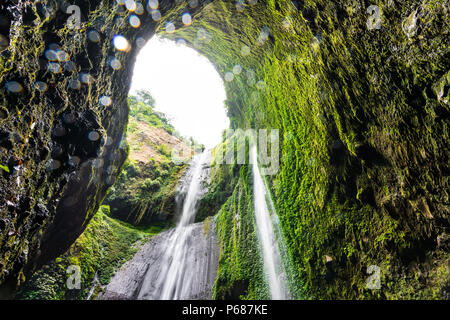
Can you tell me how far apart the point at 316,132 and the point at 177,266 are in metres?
7.63

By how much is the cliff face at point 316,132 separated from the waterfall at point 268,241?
2.22 feet

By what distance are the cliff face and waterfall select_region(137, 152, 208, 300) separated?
215 cm

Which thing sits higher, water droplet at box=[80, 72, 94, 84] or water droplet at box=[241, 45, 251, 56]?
water droplet at box=[241, 45, 251, 56]

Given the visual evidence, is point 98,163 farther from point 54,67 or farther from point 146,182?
point 146,182

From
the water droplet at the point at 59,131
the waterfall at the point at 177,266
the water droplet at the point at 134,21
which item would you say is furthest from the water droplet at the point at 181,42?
the water droplet at the point at 59,131

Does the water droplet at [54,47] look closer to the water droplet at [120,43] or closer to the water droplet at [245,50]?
the water droplet at [120,43]

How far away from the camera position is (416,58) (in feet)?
9.48

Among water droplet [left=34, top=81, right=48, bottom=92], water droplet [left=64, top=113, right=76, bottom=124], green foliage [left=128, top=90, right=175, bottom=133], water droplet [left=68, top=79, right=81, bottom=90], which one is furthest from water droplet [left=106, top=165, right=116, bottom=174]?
green foliage [left=128, top=90, right=175, bottom=133]

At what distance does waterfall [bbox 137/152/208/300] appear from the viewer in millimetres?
8052

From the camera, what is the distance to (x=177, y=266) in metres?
9.06

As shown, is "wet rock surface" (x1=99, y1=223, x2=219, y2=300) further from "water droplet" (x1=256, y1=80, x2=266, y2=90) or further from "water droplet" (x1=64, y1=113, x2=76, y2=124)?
"water droplet" (x1=256, y1=80, x2=266, y2=90)
